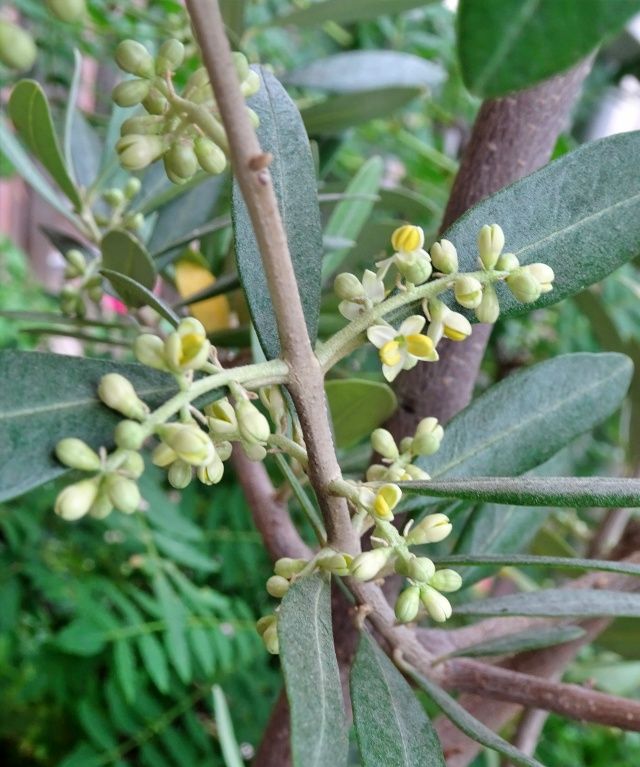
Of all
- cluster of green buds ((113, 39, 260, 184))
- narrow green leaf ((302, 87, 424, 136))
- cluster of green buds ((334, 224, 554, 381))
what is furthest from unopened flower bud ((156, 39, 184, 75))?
narrow green leaf ((302, 87, 424, 136))

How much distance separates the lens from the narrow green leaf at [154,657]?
3.06 ft

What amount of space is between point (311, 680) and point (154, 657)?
718 mm

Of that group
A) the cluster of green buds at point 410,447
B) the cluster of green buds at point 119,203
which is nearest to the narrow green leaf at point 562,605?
the cluster of green buds at point 410,447

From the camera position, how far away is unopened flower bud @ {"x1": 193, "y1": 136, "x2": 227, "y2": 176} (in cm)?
32

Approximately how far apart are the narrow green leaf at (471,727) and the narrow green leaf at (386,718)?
0.03 metres

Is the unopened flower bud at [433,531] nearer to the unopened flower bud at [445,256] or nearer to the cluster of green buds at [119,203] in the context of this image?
the unopened flower bud at [445,256]

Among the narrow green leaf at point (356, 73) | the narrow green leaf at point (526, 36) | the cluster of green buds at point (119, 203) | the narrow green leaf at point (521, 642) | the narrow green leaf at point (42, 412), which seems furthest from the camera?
the narrow green leaf at point (356, 73)

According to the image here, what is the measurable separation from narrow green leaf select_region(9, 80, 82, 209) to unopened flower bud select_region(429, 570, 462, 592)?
1.37 ft

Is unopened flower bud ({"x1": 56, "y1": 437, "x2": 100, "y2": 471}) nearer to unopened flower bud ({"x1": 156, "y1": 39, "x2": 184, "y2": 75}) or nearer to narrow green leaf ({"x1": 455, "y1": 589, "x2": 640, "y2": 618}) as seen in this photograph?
unopened flower bud ({"x1": 156, "y1": 39, "x2": 184, "y2": 75})

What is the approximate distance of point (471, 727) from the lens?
42 centimetres

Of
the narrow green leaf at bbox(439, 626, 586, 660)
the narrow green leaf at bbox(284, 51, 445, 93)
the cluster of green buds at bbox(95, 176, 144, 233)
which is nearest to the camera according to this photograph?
the narrow green leaf at bbox(439, 626, 586, 660)

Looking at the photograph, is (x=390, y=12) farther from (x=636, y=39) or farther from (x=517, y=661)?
(x=636, y=39)

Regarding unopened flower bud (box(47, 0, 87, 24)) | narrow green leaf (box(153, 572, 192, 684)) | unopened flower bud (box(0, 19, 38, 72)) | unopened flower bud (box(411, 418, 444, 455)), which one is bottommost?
narrow green leaf (box(153, 572, 192, 684))

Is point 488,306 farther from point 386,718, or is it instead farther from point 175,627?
point 175,627
